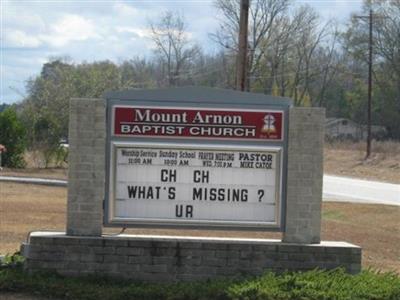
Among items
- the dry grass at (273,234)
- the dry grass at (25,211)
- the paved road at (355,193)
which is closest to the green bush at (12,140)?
the paved road at (355,193)

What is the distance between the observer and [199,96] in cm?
984

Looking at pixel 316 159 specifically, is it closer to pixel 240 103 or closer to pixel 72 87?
pixel 240 103

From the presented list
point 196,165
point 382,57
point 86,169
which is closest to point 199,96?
point 196,165

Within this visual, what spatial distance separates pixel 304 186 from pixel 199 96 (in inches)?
67.9

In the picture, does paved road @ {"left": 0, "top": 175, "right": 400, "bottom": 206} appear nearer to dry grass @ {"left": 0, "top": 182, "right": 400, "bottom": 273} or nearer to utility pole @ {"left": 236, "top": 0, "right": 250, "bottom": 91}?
Answer: dry grass @ {"left": 0, "top": 182, "right": 400, "bottom": 273}

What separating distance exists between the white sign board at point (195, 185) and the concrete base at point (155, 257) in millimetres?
362

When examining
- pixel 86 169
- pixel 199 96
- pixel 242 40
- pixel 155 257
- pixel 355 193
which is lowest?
pixel 355 193

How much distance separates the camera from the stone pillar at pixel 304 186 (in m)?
9.79

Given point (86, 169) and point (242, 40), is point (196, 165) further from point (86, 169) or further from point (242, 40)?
point (242, 40)

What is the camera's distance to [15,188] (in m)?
29.3

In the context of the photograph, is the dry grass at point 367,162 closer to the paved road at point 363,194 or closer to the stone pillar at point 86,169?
the paved road at point 363,194

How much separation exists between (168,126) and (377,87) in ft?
285

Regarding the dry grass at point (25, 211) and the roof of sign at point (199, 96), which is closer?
the roof of sign at point (199, 96)

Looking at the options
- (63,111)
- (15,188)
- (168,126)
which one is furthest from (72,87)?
(168,126)
